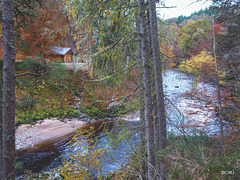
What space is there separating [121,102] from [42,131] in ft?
29.0

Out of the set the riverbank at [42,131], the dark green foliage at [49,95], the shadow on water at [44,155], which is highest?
the dark green foliage at [49,95]

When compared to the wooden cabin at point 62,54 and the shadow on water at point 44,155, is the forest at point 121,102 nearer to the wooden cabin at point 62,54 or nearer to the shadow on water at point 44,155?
the shadow on water at point 44,155

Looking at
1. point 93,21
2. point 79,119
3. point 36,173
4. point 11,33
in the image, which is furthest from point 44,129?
point 93,21

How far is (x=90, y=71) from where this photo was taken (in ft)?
13.4

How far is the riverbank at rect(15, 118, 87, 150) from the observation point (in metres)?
9.82

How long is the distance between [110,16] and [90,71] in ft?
4.88

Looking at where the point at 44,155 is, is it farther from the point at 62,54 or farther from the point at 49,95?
the point at 62,54

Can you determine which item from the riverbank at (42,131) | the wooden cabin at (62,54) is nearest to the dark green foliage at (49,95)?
the riverbank at (42,131)

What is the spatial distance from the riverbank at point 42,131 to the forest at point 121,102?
66mm

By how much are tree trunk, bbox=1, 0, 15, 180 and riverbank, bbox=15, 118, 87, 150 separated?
5.41m

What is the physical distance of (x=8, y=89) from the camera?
389 centimetres

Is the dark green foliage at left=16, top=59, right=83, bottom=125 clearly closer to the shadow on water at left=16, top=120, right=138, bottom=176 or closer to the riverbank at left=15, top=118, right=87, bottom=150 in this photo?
the riverbank at left=15, top=118, right=87, bottom=150

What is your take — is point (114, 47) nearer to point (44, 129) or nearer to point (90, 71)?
point (90, 71)

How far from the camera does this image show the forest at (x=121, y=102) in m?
3.52
